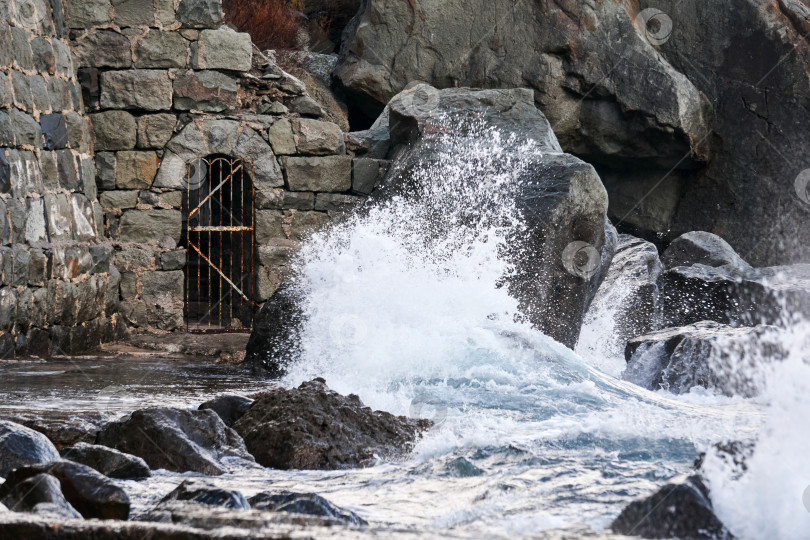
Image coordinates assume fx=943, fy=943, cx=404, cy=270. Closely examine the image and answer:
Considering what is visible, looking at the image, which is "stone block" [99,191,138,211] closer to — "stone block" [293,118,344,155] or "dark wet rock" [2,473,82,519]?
"stone block" [293,118,344,155]

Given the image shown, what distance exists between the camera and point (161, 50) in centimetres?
803

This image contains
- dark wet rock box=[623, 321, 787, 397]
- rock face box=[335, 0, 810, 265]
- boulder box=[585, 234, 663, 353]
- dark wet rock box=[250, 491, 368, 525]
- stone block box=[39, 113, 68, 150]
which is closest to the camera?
dark wet rock box=[250, 491, 368, 525]

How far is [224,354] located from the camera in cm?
707

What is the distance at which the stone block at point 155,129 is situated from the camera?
8047 mm

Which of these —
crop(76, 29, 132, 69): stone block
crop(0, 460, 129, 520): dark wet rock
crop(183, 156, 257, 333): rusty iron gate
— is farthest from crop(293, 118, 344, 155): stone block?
crop(0, 460, 129, 520): dark wet rock

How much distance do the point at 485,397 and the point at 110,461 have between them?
216 cm

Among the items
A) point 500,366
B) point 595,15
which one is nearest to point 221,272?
point 500,366

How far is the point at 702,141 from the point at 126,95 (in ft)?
20.8

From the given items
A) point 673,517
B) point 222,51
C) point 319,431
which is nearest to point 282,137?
point 222,51

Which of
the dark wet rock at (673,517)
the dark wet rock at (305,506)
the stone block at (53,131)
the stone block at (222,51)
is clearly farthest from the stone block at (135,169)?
the dark wet rock at (673,517)

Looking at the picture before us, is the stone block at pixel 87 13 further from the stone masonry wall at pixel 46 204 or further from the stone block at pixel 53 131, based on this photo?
the stone block at pixel 53 131

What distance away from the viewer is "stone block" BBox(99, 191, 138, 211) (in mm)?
8023

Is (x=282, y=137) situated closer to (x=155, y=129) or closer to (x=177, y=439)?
(x=155, y=129)

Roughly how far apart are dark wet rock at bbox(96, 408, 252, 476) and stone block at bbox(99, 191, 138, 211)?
14.4ft
